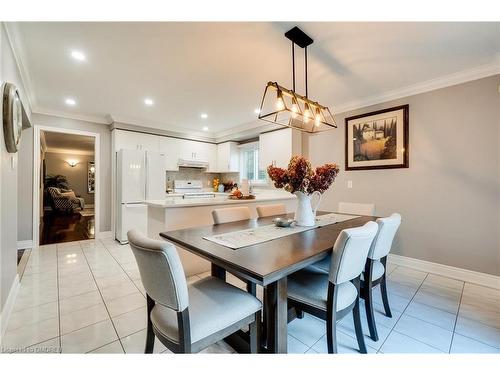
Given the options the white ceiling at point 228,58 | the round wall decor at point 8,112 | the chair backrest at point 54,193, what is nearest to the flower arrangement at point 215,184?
the white ceiling at point 228,58

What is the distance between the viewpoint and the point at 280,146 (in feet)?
14.3

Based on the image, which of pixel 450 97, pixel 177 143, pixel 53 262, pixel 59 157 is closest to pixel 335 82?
pixel 450 97

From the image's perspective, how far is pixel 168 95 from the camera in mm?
3293

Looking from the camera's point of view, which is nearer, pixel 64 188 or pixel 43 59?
pixel 43 59

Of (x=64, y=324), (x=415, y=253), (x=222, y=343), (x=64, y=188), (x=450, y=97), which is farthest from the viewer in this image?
(x=64, y=188)

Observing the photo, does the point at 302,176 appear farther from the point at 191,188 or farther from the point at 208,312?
the point at 191,188

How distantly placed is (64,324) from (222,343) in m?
1.25

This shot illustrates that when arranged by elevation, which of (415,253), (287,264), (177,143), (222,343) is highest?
(177,143)

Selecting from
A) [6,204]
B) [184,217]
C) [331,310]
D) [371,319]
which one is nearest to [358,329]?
[371,319]

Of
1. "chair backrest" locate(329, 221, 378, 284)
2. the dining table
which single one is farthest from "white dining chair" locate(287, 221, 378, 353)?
the dining table

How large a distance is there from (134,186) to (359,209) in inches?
147

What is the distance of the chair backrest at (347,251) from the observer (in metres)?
1.22

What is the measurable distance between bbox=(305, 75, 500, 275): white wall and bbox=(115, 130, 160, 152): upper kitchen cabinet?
4175 millimetres
